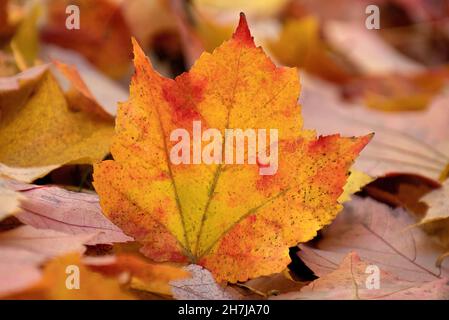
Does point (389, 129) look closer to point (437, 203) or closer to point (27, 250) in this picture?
point (437, 203)

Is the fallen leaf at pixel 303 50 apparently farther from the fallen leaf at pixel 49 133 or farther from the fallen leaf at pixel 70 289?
the fallen leaf at pixel 70 289

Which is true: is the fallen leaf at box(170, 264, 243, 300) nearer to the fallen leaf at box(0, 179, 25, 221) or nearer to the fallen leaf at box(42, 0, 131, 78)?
the fallen leaf at box(0, 179, 25, 221)

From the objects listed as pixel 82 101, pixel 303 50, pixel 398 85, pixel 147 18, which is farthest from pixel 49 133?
pixel 398 85

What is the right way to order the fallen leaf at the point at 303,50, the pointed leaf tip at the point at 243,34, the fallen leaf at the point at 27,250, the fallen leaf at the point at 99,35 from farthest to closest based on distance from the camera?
the fallen leaf at the point at 303,50 → the fallen leaf at the point at 99,35 → the pointed leaf tip at the point at 243,34 → the fallen leaf at the point at 27,250

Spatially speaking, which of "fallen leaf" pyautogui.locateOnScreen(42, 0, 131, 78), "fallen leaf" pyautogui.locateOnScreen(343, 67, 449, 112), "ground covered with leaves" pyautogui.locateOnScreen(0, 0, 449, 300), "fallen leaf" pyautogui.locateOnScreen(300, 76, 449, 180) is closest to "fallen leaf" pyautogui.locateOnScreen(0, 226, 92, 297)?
"ground covered with leaves" pyautogui.locateOnScreen(0, 0, 449, 300)

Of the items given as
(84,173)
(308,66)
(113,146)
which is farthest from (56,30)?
(113,146)

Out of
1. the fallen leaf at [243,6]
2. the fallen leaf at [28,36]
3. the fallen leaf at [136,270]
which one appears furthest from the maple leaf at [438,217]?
the fallen leaf at [243,6]

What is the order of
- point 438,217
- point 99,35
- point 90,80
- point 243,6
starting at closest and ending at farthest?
point 438,217 → point 90,80 → point 99,35 → point 243,6
